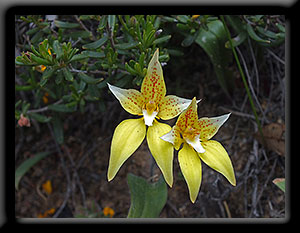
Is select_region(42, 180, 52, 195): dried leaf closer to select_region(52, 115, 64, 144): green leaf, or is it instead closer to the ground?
the ground

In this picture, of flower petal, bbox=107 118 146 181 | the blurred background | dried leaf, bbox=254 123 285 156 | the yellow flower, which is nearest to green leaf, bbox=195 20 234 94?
the blurred background

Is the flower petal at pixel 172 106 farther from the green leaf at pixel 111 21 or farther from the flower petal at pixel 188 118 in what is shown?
the green leaf at pixel 111 21

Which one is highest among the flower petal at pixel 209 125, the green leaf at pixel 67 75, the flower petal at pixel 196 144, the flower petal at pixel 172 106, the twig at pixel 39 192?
the green leaf at pixel 67 75

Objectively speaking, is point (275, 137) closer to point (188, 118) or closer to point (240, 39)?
point (240, 39)

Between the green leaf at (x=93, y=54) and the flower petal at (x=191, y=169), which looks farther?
the green leaf at (x=93, y=54)

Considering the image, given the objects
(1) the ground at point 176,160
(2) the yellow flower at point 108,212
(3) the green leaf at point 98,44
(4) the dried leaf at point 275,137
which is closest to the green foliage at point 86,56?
(3) the green leaf at point 98,44

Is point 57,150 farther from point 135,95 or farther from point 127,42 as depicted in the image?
point 135,95
